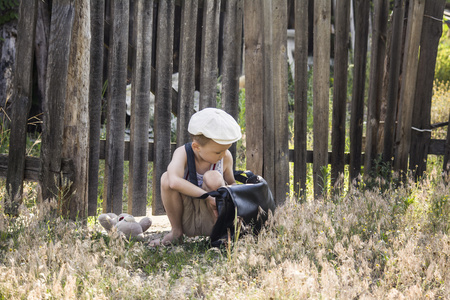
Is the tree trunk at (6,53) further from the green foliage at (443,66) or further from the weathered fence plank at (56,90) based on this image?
the green foliage at (443,66)

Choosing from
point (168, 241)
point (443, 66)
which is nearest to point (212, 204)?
point (168, 241)

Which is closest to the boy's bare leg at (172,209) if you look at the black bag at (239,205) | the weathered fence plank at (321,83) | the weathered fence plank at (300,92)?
the black bag at (239,205)

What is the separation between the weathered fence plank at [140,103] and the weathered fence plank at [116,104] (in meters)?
0.12

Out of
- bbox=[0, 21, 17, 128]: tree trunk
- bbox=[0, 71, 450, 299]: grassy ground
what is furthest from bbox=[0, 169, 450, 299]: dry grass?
bbox=[0, 21, 17, 128]: tree trunk

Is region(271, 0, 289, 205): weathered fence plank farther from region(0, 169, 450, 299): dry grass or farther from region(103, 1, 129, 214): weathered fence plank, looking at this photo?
region(103, 1, 129, 214): weathered fence plank

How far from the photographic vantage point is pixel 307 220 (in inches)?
140

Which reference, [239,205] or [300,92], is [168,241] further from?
[300,92]

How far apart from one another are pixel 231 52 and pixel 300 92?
0.77 metres

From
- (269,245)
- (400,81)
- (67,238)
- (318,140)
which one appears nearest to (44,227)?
(67,238)

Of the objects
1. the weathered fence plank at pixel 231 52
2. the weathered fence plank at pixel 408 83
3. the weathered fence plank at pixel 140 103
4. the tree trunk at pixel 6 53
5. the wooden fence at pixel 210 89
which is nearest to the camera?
the wooden fence at pixel 210 89

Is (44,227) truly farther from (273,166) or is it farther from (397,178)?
(397,178)

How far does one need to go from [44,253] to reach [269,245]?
4.13 ft

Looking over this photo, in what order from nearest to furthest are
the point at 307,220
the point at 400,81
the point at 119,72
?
the point at 307,220 → the point at 119,72 → the point at 400,81

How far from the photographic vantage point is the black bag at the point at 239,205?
323 cm
